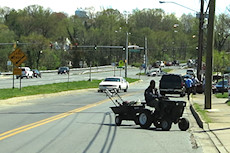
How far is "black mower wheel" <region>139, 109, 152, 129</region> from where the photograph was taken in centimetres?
1457

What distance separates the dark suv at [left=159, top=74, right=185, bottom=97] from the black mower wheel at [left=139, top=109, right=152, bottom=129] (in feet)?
77.2

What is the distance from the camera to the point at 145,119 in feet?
48.3

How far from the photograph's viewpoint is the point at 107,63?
13388cm

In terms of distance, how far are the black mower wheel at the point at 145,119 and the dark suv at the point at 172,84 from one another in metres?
23.5

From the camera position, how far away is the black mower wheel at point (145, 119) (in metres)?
14.6

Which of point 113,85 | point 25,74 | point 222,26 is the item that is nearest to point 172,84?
point 113,85

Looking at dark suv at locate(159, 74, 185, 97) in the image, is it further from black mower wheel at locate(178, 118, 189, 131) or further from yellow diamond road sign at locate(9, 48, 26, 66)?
black mower wheel at locate(178, 118, 189, 131)

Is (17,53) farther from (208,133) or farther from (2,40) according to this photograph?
(2,40)

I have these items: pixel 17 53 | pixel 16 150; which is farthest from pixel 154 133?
pixel 17 53

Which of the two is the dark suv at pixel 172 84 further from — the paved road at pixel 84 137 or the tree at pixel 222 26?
the tree at pixel 222 26

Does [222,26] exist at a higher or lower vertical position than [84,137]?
higher

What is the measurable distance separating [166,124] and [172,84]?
80.7 ft

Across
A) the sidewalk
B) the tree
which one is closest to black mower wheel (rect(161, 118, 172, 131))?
the sidewalk

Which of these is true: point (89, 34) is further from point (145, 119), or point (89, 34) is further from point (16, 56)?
point (145, 119)
